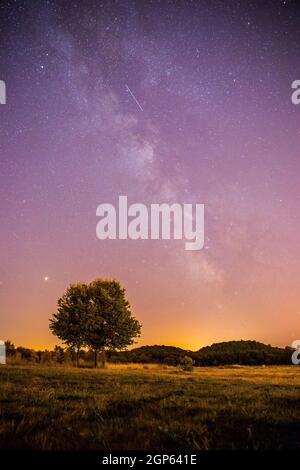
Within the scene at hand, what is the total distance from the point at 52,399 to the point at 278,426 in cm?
477

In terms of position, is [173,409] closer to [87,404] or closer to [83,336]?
[87,404]

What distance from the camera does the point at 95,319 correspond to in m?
39.8

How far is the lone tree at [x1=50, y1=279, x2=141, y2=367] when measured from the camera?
39.8 meters

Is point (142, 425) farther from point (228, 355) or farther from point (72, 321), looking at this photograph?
point (228, 355)

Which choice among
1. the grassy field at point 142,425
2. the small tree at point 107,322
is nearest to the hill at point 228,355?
the small tree at point 107,322

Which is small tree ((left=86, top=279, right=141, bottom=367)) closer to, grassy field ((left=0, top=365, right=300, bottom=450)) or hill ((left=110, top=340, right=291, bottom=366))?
hill ((left=110, top=340, right=291, bottom=366))

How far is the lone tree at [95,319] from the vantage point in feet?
130

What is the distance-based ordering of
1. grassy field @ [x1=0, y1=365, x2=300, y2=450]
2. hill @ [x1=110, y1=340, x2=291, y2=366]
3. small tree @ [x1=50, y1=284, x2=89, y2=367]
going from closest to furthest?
grassy field @ [x1=0, y1=365, x2=300, y2=450] < small tree @ [x1=50, y1=284, x2=89, y2=367] < hill @ [x1=110, y1=340, x2=291, y2=366]

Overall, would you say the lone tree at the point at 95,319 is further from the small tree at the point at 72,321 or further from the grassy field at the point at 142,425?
the grassy field at the point at 142,425

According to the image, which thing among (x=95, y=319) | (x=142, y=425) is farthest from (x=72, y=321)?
(x=142, y=425)

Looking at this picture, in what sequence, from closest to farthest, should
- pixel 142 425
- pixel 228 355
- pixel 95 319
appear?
pixel 142 425
pixel 95 319
pixel 228 355

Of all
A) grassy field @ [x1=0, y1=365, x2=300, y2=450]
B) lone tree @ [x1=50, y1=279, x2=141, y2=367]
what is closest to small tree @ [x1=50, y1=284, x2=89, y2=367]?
lone tree @ [x1=50, y1=279, x2=141, y2=367]

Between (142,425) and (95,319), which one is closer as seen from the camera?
(142,425)

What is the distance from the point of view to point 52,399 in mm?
7961
